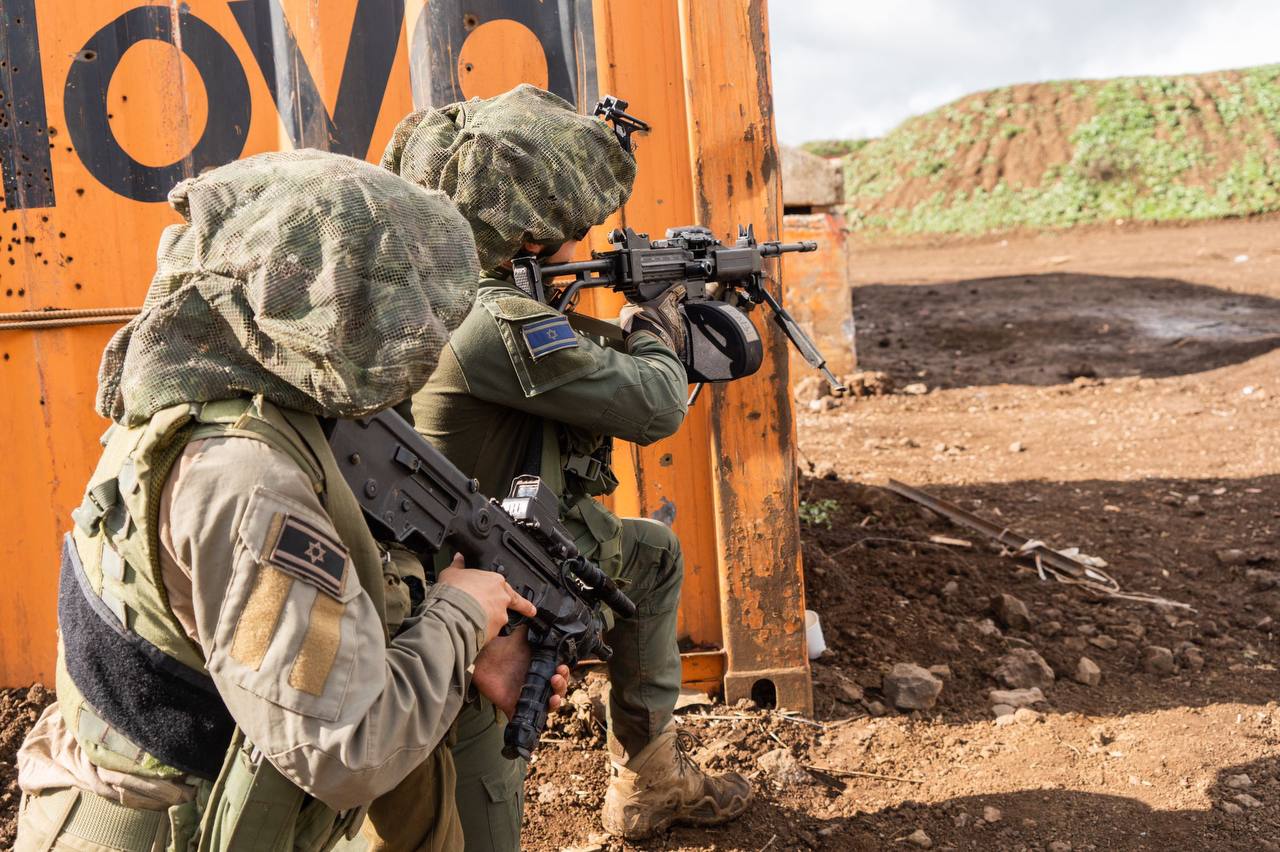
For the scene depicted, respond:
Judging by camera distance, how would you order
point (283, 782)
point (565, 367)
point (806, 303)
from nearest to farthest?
point (283, 782) → point (565, 367) → point (806, 303)

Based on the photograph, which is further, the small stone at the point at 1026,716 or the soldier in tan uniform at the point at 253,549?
the small stone at the point at 1026,716

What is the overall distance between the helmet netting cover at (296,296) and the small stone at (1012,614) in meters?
3.44

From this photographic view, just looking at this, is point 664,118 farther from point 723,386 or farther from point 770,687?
point 770,687

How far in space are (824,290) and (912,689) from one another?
5.82m

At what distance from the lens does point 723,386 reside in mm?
3582

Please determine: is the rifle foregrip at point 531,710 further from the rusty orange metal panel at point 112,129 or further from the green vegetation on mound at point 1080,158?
the green vegetation on mound at point 1080,158

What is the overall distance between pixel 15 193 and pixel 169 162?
477 mm

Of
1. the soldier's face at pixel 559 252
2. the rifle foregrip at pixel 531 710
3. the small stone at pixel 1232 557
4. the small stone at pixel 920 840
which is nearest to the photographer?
the rifle foregrip at pixel 531 710

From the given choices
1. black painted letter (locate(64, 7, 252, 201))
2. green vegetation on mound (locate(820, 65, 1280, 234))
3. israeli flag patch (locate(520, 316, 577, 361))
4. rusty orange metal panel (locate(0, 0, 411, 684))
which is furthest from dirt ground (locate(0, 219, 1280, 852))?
green vegetation on mound (locate(820, 65, 1280, 234))

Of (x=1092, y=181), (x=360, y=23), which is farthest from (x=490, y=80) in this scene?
(x=1092, y=181)

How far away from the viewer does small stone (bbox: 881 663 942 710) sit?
376 cm

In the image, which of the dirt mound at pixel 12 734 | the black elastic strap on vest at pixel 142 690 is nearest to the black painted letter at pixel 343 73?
the dirt mound at pixel 12 734

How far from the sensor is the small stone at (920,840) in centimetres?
306

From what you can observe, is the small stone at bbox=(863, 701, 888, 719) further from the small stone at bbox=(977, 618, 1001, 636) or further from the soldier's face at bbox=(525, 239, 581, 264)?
the soldier's face at bbox=(525, 239, 581, 264)
